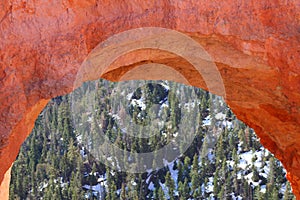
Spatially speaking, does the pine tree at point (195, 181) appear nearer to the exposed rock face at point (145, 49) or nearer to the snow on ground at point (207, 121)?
the snow on ground at point (207, 121)

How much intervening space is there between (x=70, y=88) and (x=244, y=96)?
2969mm

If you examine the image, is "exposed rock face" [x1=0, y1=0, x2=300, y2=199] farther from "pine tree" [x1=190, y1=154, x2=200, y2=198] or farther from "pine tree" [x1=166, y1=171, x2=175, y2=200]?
"pine tree" [x1=166, y1=171, x2=175, y2=200]

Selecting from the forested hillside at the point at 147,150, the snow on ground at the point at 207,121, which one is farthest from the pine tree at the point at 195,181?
the snow on ground at the point at 207,121

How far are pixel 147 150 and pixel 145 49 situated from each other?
27021mm

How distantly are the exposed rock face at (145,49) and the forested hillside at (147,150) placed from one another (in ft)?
64.9

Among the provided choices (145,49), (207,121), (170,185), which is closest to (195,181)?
(170,185)

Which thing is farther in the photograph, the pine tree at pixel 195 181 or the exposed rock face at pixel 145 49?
the pine tree at pixel 195 181

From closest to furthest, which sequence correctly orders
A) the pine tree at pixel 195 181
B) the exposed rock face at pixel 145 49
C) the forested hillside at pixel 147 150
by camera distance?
the exposed rock face at pixel 145 49 < the pine tree at pixel 195 181 < the forested hillside at pixel 147 150

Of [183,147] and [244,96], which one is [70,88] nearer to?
[244,96]

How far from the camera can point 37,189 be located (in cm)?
3136

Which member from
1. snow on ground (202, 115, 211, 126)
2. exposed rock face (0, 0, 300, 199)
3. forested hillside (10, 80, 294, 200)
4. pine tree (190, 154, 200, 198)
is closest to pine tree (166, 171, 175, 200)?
forested hillside (10, 80, 294, 200)

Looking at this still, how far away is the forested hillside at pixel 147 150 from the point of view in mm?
29641

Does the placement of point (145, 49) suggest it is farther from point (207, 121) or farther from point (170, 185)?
point (207, 121)

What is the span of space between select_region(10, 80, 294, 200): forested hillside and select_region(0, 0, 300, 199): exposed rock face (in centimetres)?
1979
